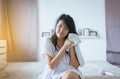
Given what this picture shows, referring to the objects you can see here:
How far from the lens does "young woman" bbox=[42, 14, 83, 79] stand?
141 centimetres

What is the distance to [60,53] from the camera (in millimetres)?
1410

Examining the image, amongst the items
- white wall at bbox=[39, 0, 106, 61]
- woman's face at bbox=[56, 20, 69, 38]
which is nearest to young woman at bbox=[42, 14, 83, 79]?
woman's face at bbox=[56, 20, 69, 38]

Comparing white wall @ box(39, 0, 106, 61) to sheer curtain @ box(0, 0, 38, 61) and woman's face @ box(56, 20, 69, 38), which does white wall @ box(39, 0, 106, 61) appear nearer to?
sheer curtain @ box(0, 0, 38, 61)

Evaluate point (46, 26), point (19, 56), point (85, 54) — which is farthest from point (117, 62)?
point (19, 56)

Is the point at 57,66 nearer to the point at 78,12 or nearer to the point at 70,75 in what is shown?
the point at 70,75

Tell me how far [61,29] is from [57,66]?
0.96ft

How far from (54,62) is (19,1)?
2230mm

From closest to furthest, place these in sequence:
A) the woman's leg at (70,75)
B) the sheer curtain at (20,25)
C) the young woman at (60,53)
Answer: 1. the woman's leg at (70,75)
2. the young woman at (60,53)
3. the sheer curtain at (20,25)

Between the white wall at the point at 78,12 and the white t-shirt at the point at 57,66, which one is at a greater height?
the white wall at the point at 78,12

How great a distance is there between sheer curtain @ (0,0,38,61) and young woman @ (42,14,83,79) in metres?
1.88

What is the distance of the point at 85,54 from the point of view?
11.3 ft

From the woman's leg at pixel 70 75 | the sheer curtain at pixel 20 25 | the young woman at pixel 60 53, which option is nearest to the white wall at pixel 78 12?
the sheer curtain at pixel 20 25

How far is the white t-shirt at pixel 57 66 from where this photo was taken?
4.64 ft

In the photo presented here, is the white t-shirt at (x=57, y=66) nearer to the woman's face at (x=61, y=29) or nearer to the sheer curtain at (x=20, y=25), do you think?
the woman's face at (x=61, y=29)
